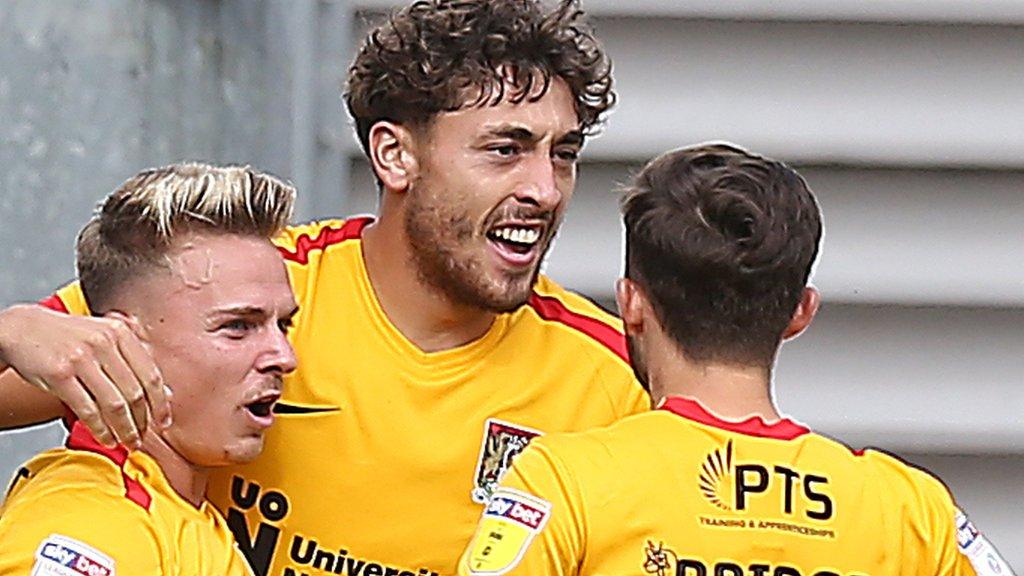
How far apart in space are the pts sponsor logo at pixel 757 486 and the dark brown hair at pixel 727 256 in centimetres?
16

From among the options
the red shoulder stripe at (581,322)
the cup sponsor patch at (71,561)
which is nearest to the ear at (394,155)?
the red shoulder stripe at (581,322)

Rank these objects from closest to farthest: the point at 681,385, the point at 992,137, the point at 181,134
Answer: the point at 681,385 < the point at 181,134 < the point at 992,137

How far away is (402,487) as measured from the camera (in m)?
3.08

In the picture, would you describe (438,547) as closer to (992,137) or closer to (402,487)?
(402,487)

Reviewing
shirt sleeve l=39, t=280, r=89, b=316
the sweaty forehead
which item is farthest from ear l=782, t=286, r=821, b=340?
shirt sleeve l=39, t=280, r=89, b=316

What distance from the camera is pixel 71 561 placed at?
2.60 m

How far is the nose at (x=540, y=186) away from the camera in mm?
3127

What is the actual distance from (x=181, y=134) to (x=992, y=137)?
1326 mm

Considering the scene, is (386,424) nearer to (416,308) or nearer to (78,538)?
(416,308)

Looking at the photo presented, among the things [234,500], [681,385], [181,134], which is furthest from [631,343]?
[181,134]

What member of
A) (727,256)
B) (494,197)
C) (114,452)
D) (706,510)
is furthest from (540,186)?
(114,452)

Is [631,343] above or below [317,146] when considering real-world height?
below

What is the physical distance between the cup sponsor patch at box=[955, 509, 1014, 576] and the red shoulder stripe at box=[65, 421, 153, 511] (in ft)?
3.25

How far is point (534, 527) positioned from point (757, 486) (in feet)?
0.93
